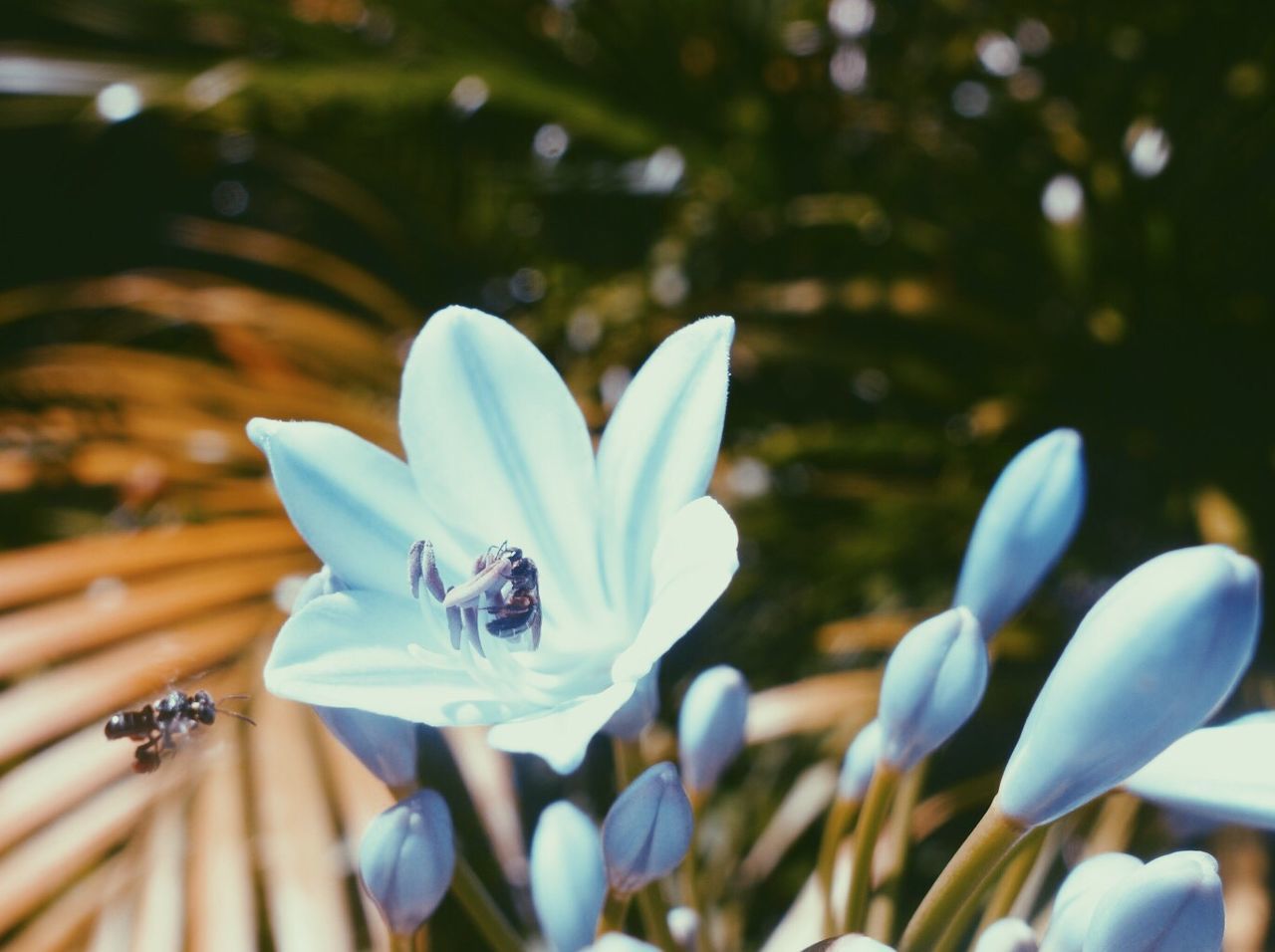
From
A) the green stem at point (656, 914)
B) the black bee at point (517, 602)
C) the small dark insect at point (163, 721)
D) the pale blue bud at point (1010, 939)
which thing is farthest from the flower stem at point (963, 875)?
the small dark insect at point (163, 721)

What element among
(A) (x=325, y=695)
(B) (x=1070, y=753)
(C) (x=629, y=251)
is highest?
(C) (x=629, y=251)

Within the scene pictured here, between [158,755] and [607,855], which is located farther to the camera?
[158,755]

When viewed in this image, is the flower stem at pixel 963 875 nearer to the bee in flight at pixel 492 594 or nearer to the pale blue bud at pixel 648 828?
the pale blue bud at pixel 648 828

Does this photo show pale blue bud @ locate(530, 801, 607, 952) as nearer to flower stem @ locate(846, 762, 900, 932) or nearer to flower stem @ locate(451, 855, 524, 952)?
flower stem @ locate(451, 855, 524, 952)

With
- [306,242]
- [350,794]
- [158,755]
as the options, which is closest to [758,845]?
[350,794]

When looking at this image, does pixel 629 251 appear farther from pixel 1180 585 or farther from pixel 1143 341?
pixel 1180 585

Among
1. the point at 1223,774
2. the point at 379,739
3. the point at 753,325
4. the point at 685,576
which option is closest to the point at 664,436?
the point at 685,576

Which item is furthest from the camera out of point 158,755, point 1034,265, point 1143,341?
point 1034,265
